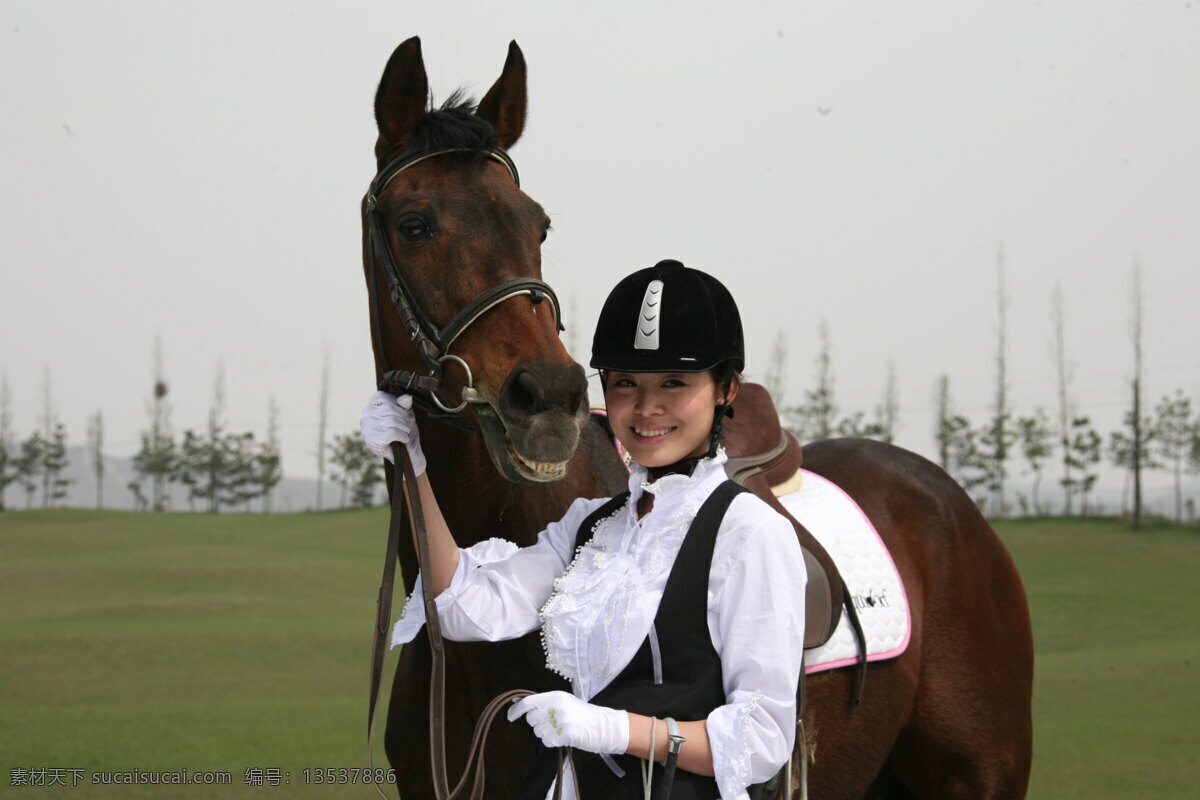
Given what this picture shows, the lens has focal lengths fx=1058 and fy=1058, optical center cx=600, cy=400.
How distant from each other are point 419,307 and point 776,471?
69.8 inches

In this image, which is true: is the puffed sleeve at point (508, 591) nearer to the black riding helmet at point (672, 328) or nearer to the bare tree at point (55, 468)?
the black riding helmet at point (672, 328)

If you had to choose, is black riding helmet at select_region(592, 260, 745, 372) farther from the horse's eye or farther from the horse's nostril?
the horse's eye

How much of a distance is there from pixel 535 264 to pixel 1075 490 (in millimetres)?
42518

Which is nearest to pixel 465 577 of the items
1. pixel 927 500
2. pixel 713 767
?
pixel 713 767

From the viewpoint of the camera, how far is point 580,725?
1.78 m

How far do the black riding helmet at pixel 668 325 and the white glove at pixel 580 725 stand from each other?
0.63m

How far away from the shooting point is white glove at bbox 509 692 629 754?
178 centimetres

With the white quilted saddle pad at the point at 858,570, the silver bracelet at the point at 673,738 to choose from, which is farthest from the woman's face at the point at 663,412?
the white quilted saddle pad at the point at 858,570

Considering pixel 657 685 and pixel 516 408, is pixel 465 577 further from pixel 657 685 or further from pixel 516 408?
pixel 657 685

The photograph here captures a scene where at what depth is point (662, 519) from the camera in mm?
2025

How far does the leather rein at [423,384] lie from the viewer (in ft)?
8.25

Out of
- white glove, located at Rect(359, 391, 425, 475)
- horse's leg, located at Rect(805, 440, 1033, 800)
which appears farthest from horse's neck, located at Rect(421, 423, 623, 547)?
horse's leg, located at Rect(805, 440, 1033, 800)

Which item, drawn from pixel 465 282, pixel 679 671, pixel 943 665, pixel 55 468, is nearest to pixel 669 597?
pixel 679 671

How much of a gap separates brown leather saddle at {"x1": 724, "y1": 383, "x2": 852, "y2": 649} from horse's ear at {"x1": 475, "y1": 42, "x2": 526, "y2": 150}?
1.13m
